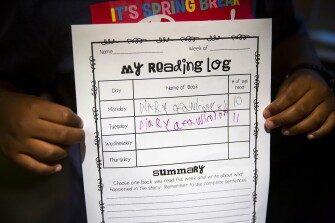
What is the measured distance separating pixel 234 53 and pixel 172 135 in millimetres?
140

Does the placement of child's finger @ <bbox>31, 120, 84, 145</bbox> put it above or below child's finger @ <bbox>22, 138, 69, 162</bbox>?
above

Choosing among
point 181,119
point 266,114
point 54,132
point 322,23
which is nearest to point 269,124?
point 266,114

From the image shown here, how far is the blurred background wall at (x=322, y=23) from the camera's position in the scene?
1.38 meters

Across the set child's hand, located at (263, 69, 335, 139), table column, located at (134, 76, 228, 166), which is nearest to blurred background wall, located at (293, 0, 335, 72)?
child's hand, located at (263, 69, 335, 139)

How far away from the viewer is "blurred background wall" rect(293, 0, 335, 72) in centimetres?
138

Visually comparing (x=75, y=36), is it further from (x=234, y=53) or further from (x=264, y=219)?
(x=264, y=219)

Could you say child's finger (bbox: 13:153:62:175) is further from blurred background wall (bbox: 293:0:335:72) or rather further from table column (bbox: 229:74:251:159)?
blurred background wall (bbox: 293:0:335:72)

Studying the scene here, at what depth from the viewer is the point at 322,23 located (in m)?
1.42

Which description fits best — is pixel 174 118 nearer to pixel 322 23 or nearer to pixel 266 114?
pixel 266 114

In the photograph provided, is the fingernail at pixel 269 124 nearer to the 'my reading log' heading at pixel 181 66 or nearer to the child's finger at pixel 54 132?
the 'my reading log' heading at pixel 181 66

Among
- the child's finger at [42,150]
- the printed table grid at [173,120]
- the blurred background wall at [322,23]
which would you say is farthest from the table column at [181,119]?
the blurred background wall at [322,23]

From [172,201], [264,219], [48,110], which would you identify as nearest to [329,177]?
[264,219]

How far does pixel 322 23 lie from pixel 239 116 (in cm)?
115

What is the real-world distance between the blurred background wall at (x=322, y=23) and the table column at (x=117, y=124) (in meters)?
1.13
